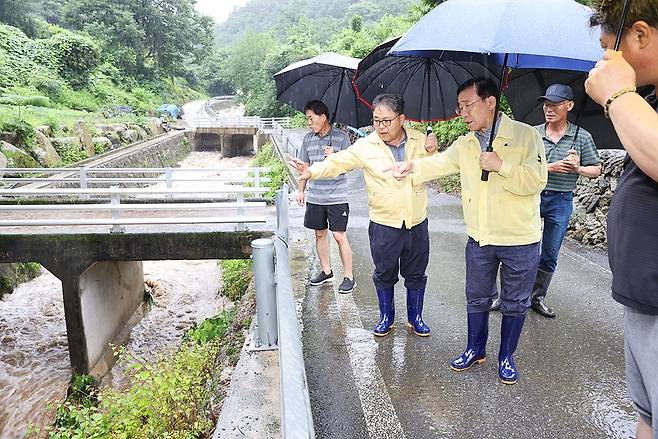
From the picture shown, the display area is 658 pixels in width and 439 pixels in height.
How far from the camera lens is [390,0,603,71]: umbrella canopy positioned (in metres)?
2.14

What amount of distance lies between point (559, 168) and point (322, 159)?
2.04 meters

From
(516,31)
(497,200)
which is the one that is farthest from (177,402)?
(516,31)

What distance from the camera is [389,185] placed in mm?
3250

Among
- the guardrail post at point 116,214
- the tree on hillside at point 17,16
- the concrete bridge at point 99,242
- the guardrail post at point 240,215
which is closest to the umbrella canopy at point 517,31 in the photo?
the concrete bridge at point 99,242

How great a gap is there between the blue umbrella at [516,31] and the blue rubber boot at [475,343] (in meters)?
1.65

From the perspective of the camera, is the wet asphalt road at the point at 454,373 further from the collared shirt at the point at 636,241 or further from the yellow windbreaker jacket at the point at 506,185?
the collared shirt at the point at 636,241

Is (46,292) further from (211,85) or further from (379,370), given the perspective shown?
(211,85)

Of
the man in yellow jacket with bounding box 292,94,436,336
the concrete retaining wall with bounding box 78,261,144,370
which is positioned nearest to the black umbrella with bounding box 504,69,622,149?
the man in yellow jacket with bounding box 292,94,436,336

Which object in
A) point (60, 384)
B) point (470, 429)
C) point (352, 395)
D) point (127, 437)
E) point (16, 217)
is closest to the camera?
point (470, 429)

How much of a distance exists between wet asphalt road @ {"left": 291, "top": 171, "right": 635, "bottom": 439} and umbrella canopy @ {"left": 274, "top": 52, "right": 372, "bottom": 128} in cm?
177

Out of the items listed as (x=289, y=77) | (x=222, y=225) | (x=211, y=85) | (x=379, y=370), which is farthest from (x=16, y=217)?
(x=211, y=85)

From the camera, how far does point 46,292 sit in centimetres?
989

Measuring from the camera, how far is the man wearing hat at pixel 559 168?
361cm

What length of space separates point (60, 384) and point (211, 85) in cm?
6221
